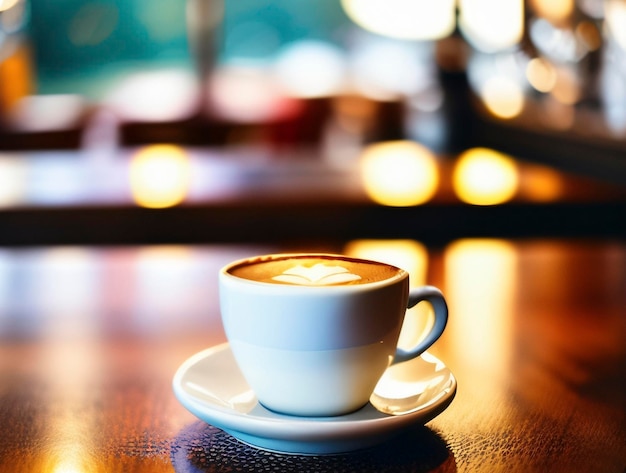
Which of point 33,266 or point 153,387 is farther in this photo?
point 33,266

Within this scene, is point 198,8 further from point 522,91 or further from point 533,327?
point 533,327

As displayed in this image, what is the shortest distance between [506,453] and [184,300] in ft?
1.58

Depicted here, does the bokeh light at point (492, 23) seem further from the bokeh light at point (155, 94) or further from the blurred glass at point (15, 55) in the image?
the blurred glass at point (15, 55)

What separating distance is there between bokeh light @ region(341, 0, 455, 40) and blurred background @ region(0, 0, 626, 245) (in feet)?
0.06

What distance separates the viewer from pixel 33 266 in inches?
41.1

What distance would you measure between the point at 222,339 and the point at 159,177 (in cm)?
100

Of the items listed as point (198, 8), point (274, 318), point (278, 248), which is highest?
point (198, 8)

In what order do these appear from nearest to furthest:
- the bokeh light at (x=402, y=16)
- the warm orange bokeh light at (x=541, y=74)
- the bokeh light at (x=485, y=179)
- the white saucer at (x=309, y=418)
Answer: the white saucer at (x=309, y=418) → the bokeh light at (x=485, y=179) → the warm orange bokeh light at (x=541, y=74) → the bokeh light at (x=402, y=16)

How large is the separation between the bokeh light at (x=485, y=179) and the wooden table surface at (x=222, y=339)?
0.22 m

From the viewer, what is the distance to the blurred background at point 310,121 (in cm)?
129

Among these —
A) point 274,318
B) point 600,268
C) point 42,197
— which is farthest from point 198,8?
point 274,318

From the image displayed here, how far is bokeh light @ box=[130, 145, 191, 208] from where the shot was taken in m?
1.33

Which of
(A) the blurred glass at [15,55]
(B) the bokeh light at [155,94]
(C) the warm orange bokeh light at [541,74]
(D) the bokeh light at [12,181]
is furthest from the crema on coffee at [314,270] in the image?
(A) the blurred glass at [15,55]

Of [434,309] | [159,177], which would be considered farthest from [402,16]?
[434,309]
